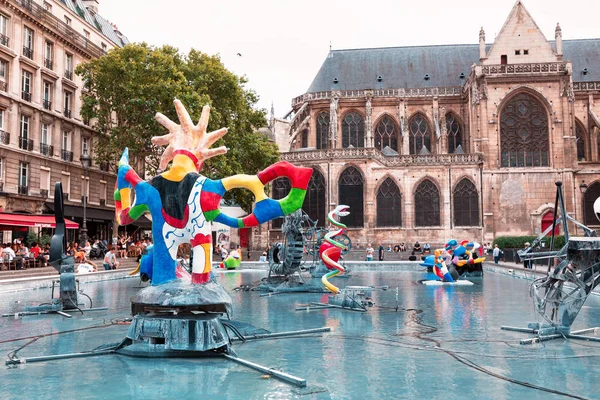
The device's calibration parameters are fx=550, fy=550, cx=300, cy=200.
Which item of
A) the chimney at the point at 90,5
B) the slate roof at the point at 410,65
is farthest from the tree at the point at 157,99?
the slate roof at the point at 410,65

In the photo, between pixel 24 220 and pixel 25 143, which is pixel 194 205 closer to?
pixel 24 220

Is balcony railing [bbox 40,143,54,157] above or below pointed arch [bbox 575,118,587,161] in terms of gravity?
below

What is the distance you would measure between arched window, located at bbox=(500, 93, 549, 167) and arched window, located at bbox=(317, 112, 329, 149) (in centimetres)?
1363

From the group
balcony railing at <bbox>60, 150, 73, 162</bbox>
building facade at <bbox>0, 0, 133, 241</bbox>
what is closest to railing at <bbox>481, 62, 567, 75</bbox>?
building facade at <bbox>0, 0, 133, 241</bbox>

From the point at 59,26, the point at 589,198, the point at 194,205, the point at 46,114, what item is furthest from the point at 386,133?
the point at 194,205

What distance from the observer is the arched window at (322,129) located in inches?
1793

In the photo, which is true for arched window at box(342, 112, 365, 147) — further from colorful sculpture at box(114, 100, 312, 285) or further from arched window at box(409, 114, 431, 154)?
colorful sculpture at box(114, 100, 312, 285)

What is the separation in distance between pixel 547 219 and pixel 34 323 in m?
37.0

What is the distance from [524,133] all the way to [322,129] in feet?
51.1

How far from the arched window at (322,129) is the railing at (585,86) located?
65.2 ft

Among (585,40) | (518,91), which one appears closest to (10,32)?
(518,91)

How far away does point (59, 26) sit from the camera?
30609mm

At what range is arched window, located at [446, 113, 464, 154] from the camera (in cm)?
4497

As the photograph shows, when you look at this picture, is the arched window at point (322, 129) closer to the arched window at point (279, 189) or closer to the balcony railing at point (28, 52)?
the arched window at point (279, 189)
